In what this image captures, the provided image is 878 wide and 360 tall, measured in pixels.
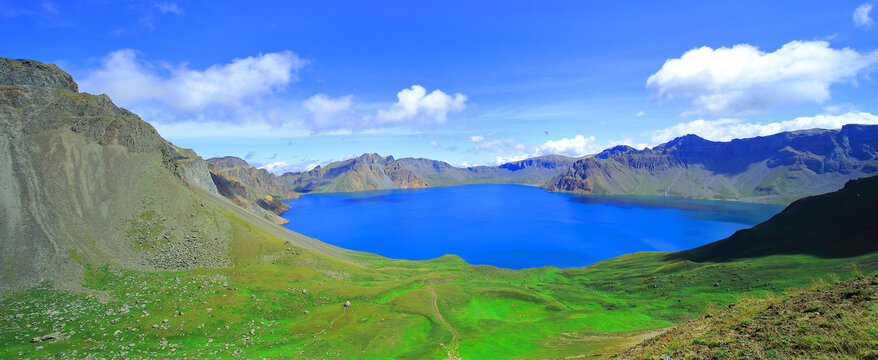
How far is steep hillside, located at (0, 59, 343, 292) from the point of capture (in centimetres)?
5566

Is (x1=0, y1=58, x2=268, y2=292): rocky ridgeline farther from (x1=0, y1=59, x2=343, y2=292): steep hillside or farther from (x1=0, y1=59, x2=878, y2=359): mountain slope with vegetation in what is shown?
(x1=0, y1=59, x2=878, y2=359): mountain slope with vegetation

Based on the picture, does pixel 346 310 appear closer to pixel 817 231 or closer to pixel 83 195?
pixel 83 195

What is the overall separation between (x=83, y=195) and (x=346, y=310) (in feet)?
198

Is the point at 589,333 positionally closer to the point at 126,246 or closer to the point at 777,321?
the point at 777,321

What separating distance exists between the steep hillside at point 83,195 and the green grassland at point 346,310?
440cm

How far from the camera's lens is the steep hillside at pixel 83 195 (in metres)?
55.7

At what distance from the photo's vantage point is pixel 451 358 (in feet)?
134

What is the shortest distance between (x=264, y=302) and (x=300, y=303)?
17.8 ft

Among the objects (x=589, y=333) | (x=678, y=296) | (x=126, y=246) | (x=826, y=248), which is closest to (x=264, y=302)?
(x=126, y=246)

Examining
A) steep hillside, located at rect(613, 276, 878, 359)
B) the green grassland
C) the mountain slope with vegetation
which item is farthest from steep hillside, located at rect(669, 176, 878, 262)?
steep hillside, located at rect(613, 276, 878, 359)

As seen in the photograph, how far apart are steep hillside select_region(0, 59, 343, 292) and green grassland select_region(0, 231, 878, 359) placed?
440 cm

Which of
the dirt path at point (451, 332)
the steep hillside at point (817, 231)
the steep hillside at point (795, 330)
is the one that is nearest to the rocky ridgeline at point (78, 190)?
the dirt path at point (451, 332)

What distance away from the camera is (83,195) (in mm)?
67500

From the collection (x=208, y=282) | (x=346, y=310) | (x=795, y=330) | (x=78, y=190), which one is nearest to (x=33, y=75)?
(x=78, y=190)
